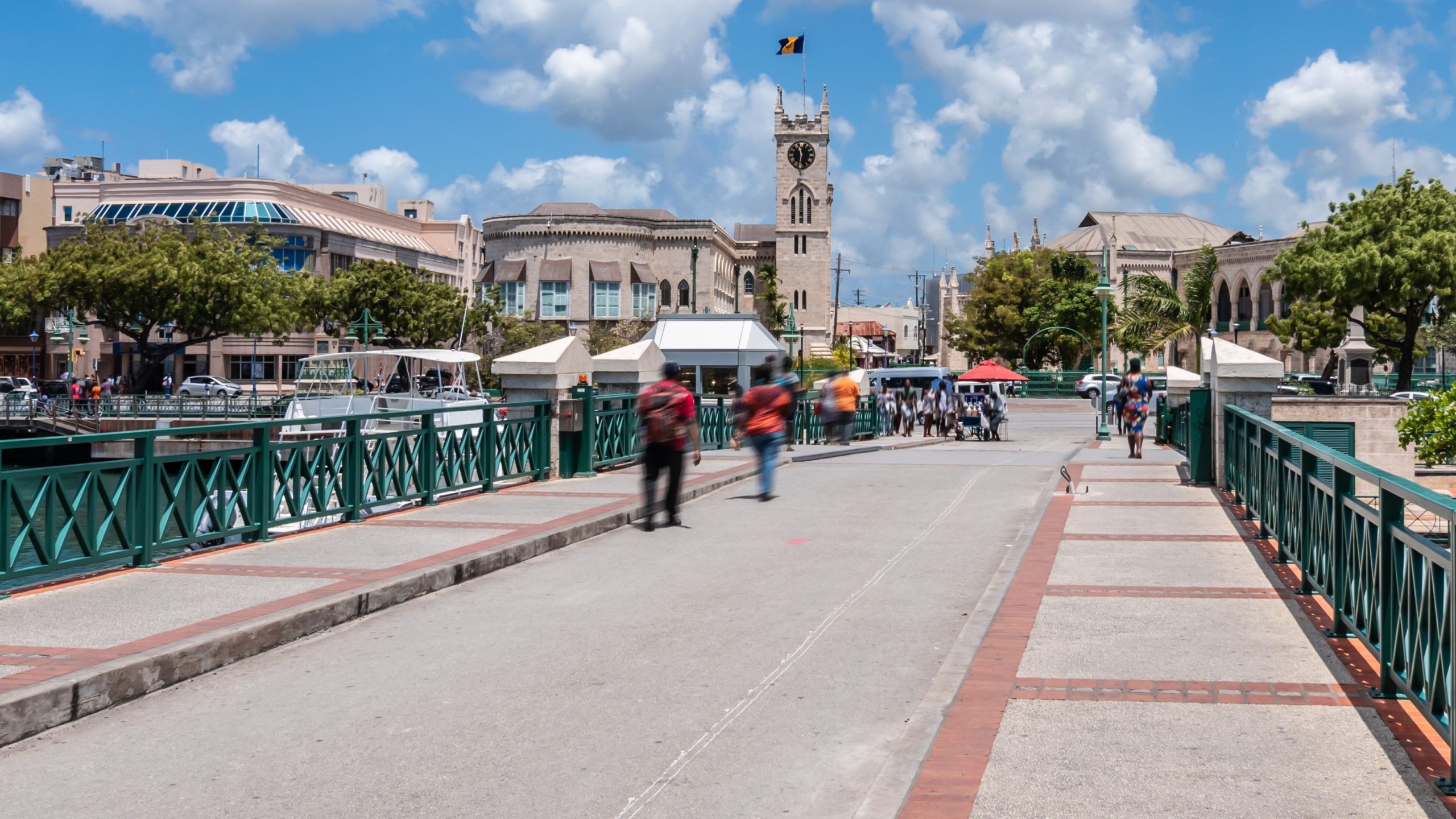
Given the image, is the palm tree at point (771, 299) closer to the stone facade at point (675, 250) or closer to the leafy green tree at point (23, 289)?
the stone facade at point (675, 250)

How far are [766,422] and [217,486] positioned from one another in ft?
21.9

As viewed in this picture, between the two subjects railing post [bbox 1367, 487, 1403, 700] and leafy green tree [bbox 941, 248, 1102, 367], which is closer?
railing post [bbox 1367, 487, 1403, 700]

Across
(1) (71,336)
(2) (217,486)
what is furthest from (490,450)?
(1) (71,336)

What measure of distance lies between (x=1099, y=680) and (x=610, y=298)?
111 metres

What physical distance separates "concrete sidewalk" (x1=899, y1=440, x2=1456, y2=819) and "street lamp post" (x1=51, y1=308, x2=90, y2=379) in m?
57.7

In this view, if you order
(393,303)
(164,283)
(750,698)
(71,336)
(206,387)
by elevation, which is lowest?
(750,698)

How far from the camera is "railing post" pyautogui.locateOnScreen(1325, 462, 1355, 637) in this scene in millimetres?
7129

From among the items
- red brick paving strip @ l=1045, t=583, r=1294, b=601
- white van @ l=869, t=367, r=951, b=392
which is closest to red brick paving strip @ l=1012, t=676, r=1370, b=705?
red brick paving strip @ l=1045, t=583, r=1294, b=601

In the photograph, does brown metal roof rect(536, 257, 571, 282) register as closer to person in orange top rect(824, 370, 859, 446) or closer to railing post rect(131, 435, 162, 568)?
person in orange top rect(824, 370, 859, 446)

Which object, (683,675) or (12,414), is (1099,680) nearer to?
(683,675)

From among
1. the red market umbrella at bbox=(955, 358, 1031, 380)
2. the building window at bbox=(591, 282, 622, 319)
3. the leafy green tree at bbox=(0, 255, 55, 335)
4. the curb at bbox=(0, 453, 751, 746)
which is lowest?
the curb at bbox=(0, 453, 751, 746)

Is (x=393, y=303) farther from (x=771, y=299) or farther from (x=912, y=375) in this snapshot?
(x=771, y=299)

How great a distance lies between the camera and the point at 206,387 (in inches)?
2768

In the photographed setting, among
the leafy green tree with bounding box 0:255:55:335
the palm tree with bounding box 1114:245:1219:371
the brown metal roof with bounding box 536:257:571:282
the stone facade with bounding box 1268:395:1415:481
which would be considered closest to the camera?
the stone facade with bounding box 1268:395:1415:481
